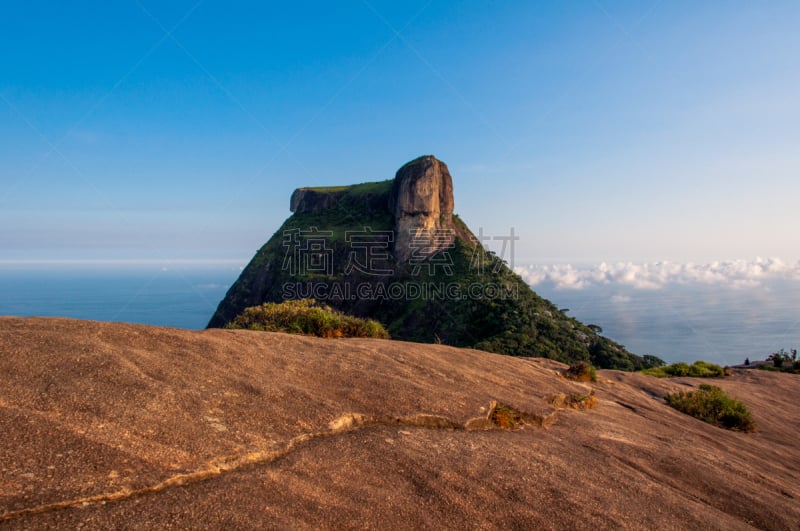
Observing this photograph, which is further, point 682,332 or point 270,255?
point 682,332

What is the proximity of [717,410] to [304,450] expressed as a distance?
11.0 m

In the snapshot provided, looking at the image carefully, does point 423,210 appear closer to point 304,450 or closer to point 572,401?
point 572,401

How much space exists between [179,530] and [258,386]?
2.52 metres

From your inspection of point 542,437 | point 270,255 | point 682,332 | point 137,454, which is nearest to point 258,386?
point 137,454

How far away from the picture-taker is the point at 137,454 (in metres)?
3.47

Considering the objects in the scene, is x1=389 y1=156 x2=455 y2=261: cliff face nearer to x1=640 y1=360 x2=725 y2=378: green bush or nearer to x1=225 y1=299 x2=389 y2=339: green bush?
x1=640 y1=360 x2=725 y2=378: green bush

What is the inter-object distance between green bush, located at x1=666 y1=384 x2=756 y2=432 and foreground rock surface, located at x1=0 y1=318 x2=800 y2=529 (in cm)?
239

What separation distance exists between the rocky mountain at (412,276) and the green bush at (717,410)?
25.6m

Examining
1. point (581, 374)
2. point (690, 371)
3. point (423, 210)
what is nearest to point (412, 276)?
point (423, 210)

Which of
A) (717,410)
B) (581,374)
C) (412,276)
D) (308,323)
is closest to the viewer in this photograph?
(717,410)

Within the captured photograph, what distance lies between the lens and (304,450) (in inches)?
169

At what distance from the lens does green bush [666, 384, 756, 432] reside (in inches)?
398

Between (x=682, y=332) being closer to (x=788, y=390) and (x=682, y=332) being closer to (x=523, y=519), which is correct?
(x=788, y=390)

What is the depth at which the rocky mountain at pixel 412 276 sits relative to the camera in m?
43.8
